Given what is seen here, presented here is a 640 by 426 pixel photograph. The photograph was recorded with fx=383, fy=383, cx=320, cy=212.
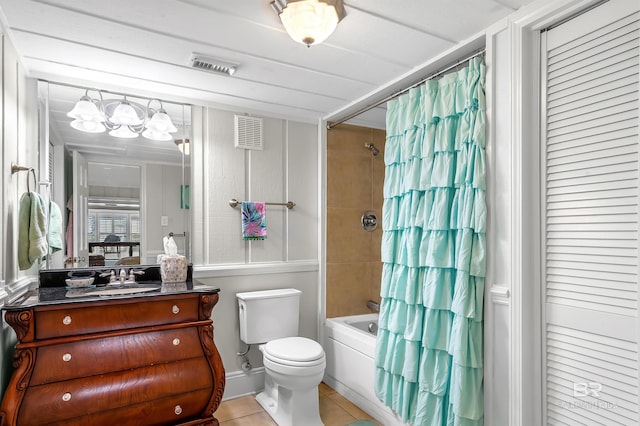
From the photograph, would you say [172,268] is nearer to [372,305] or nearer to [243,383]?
[243,383]

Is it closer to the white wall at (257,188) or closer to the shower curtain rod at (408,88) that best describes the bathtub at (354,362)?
the white wall at (257,188)

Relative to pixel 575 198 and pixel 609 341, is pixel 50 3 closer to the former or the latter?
pixel 575 198

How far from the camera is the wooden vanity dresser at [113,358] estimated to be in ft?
5.70

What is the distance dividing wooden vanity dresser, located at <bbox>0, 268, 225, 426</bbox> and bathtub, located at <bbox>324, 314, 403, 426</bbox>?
3.26ft

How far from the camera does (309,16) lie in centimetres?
153

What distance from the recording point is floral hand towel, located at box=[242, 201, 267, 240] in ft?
9.70

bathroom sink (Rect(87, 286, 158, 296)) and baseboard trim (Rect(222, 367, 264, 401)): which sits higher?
bathroom sink (Rect(87, 286, 158, 296))

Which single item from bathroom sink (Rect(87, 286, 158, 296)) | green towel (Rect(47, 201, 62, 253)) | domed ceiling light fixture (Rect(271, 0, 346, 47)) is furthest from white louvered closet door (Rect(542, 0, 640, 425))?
green towel (Rect(47, 201, 62, 253))

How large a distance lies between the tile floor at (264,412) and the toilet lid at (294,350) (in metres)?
0.48

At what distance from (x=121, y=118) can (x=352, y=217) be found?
1.93 m

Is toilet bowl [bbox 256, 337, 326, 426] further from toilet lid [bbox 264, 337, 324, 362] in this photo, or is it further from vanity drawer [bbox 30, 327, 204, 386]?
vanity drawer [bbox 30, 327, 204, 386]

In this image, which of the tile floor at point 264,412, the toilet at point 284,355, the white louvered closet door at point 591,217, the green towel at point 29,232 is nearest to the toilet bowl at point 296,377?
the toilet at point 284,355

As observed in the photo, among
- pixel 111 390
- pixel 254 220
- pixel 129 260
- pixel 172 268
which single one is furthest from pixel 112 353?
pixel 254 220

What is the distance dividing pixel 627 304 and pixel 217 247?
7.89 feet
